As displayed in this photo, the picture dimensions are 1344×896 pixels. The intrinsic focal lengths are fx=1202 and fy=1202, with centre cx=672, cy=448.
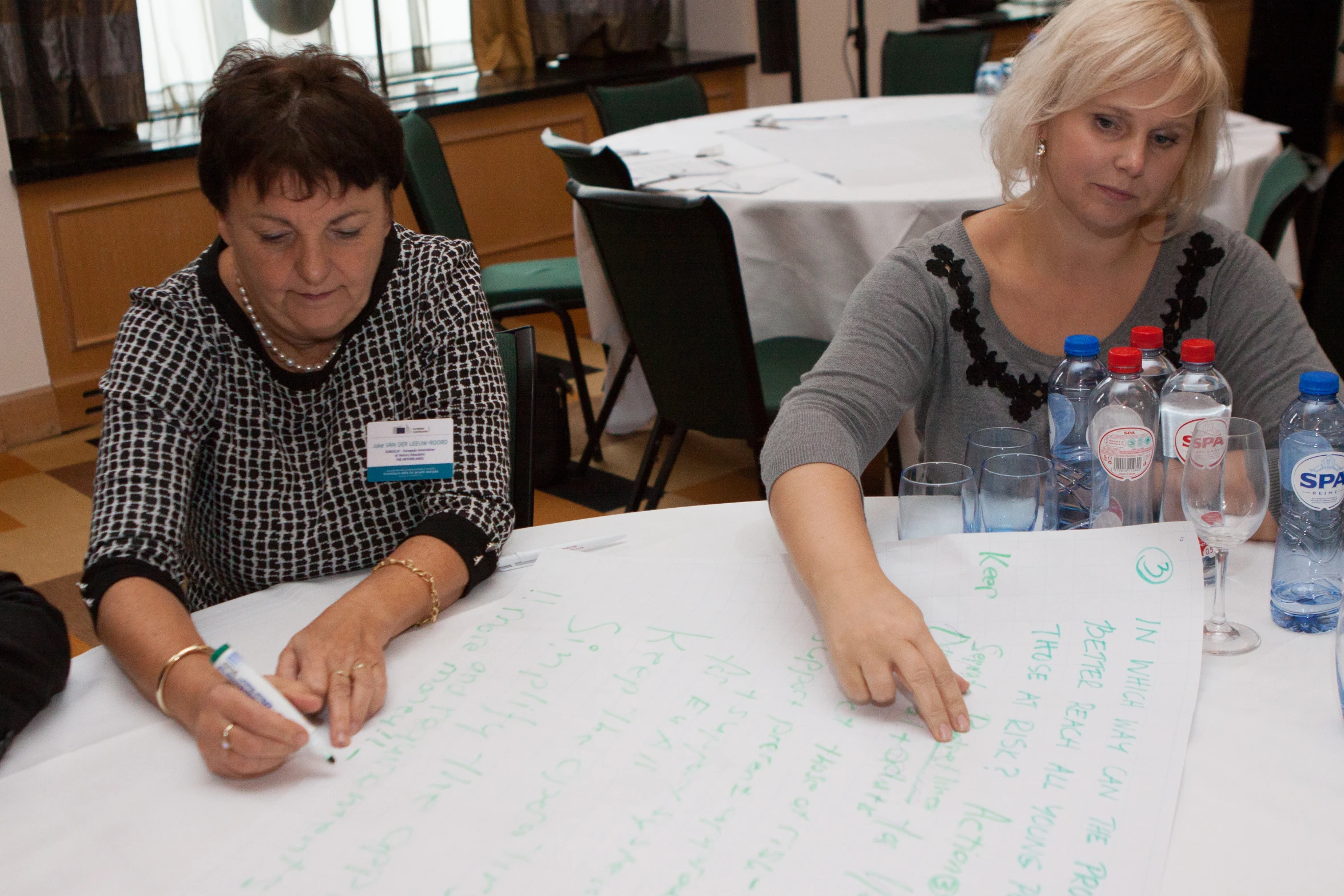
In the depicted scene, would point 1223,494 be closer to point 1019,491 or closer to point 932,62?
point 1019,491

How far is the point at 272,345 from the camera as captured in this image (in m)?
1.39

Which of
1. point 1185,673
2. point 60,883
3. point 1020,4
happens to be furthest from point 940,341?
point 1020,4

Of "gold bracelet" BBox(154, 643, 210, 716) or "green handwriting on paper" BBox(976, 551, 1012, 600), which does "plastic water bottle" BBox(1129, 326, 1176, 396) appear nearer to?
"green handwriting on paper" BBox(976, 551, 1012, 600)

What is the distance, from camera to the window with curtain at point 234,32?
4402 millimetres

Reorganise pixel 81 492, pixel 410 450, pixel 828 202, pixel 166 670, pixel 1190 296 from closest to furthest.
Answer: pixel 166 670 → pixel 410 450 → pixel 1190 296 → pixel 828 202 → pixel 81 492

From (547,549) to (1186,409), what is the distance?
668 mm

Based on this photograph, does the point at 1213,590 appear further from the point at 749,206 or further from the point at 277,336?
the point at 749,206

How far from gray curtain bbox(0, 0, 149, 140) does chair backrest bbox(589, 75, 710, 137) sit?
1.60 meters

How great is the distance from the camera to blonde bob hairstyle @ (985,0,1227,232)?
4.42 ft

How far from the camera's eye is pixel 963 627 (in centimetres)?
106

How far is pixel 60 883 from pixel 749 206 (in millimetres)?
2285

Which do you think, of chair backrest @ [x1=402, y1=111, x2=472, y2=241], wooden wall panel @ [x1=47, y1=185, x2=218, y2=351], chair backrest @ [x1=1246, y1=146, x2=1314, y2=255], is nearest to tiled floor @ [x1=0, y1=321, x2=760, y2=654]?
wooden wall panel @ [x1=47, y1=185, x2=218, y2=351]

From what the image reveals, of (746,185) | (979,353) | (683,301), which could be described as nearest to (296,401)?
(979,353)

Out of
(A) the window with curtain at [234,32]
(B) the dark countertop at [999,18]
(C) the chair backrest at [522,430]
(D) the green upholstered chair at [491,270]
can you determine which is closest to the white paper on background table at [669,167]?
(D) the green upholstered chair at [491,270]
